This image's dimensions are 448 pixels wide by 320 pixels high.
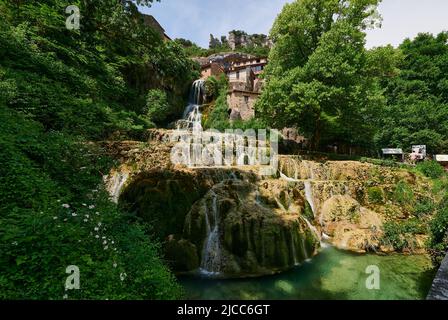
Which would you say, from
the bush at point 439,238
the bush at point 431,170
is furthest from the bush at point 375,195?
the bush at point 431,170

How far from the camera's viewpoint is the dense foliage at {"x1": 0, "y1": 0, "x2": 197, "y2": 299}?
11.3ft

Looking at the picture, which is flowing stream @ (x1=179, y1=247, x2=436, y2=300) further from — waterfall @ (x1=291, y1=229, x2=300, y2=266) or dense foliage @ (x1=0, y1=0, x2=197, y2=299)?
dense foliage @ (x1=0, y1=0, x2=197, y2=299)

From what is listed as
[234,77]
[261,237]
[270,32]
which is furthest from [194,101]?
[261,237]

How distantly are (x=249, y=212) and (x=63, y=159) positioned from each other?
273 inches

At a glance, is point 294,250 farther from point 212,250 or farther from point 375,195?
point 375,195

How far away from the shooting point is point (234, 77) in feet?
144

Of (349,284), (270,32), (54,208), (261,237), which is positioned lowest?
(349,284)

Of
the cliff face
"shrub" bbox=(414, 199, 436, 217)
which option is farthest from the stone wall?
"shrub" bbox=(414, 199, 436, 217)

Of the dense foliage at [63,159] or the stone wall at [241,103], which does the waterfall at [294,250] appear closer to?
the dense foliage at [63,159]

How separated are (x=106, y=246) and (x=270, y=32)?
2436 centimetres

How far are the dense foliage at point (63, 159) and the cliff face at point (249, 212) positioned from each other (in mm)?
2800

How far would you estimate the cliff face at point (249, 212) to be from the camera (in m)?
9.77

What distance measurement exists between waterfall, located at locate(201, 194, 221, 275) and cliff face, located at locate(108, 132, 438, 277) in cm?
4
